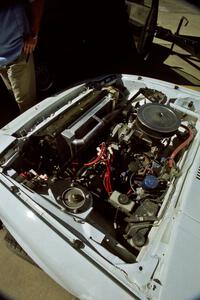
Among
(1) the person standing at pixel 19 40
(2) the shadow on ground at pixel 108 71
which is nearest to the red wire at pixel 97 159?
(1) the person standing at pixel 19 40

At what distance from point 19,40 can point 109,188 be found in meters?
1.69

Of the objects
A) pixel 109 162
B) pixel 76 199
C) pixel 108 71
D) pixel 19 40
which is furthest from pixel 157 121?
pixel 108 71

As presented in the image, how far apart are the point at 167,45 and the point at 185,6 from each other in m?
4.21

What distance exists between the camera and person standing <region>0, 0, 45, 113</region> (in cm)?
257

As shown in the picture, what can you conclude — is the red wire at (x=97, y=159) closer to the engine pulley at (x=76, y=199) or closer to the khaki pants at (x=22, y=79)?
the engine pulley at (x=76, y=199)

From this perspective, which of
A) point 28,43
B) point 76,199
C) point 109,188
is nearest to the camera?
point 76,199

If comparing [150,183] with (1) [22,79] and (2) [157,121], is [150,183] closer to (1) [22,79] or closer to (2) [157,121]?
(2) [157,121]

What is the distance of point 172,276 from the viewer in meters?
1.52

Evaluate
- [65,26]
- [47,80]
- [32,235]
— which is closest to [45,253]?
[32,235]

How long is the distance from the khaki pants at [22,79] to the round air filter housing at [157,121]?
149 centimetres

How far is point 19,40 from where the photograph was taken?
2727 millimetres

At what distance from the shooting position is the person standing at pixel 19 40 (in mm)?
2570

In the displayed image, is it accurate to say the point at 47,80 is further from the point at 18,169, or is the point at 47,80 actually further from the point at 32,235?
the point at 32,235

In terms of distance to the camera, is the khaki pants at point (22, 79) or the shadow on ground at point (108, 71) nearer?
the khaki pants at point (22, 79)
